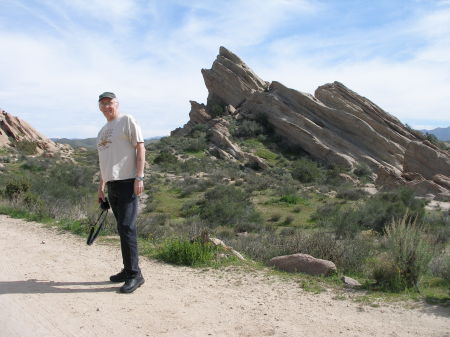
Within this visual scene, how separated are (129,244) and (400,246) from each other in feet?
11.5

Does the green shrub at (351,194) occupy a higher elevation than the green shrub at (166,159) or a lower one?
lower

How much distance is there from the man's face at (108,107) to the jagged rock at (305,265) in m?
3.38

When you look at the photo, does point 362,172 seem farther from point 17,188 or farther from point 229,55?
point 17,188

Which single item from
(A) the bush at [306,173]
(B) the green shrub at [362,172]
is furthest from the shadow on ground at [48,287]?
(B) the green shrub at [362,172]

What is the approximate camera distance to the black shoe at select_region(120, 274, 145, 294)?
547 cm

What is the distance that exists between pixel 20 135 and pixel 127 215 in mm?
50715

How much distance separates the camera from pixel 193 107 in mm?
52750

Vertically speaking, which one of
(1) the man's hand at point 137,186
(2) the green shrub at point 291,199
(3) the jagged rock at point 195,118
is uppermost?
(3) the jagged rock at point 195,118

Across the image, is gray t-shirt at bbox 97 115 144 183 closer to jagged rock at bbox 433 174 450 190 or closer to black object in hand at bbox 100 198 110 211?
black object in hand at bbox 100 198 110 211

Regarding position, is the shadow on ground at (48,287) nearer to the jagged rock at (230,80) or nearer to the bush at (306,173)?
the bush at (306,173)

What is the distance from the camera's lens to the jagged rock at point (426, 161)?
1239 inches

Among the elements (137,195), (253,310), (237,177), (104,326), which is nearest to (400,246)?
(253,310)

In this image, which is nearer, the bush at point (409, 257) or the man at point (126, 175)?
the man at point (126, 175)

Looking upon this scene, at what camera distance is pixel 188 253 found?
7.16 m
